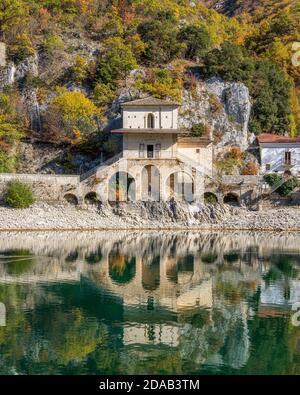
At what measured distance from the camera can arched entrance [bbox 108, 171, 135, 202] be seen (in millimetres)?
50812

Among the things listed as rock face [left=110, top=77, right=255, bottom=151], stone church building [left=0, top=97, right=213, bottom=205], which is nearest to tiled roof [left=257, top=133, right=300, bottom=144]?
rock face [left=110, top=77, right=255, bottom=151]

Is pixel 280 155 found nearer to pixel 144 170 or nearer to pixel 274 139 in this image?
pixel 274 139

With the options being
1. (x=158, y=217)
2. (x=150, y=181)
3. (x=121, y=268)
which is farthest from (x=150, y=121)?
(x=121, y=268)

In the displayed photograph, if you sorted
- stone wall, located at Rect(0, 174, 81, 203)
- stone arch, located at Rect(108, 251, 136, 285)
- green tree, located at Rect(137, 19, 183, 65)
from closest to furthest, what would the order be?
stone arch, located at Rect(108, 251, 136, 285) → stone wall, located at Rect(0, 174, 81, 203) → green tree, located at Rect(137, 19, 183, 65)

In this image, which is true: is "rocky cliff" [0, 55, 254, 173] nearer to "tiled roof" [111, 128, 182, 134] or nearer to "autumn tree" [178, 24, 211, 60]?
"tiled roof" [111, 128, 182, 134]

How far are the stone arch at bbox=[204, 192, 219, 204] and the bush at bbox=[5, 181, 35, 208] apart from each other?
13666 mm

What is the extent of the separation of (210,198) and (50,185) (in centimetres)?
1267

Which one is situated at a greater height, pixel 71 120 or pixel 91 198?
pixel 71 120

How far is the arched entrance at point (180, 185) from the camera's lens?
173ft

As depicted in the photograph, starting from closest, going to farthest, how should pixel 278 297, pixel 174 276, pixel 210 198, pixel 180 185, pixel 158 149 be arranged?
1. pixel 278 297
2. pixel 174 276
3. pixel 210 198
4. pixel 158 149
5. pixel 180 185

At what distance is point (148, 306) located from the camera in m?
26.1

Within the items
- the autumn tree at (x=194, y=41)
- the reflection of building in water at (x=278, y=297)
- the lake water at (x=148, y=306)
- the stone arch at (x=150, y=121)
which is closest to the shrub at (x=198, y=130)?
the stone arch at (x=150, y=121)

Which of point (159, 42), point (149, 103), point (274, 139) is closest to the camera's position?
point (149, 103)
